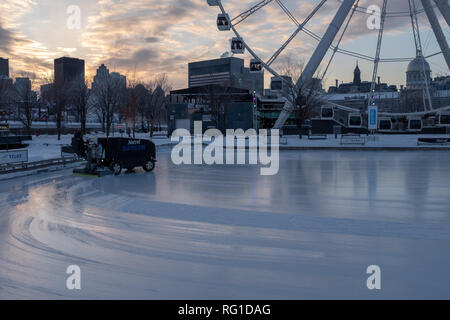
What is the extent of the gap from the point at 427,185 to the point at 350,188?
2703 millimetres

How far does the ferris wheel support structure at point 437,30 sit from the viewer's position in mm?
38875

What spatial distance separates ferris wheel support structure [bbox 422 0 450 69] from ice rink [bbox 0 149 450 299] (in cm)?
3309

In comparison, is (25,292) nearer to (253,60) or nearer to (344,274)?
(344,274)

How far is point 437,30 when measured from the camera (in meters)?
39.6

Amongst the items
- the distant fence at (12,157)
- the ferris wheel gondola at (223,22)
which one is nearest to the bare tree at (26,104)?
the ferris wheel gondola at (223,22)

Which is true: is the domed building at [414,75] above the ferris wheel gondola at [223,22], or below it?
above

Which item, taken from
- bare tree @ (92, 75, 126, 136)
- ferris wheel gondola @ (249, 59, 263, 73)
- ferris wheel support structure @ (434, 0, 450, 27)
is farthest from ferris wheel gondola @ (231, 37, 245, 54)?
ferris wheel support structure @ (434, 0, 450, 27)

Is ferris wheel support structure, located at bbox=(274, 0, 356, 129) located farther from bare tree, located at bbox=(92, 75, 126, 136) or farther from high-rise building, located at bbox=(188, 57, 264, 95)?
high-rise building, located at bbox=(188, 57, 264, 95)

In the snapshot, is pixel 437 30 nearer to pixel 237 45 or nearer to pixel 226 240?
pixel 237 45

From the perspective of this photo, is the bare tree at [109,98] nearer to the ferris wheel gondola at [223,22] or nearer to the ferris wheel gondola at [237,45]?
the ferris wheel gondola at [237,45]

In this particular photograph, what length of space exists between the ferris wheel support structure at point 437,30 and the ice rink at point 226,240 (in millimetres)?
33091

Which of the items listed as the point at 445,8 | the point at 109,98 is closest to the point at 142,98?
the point at 109,98

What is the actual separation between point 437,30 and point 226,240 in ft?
138

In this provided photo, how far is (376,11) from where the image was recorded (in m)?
40.6
